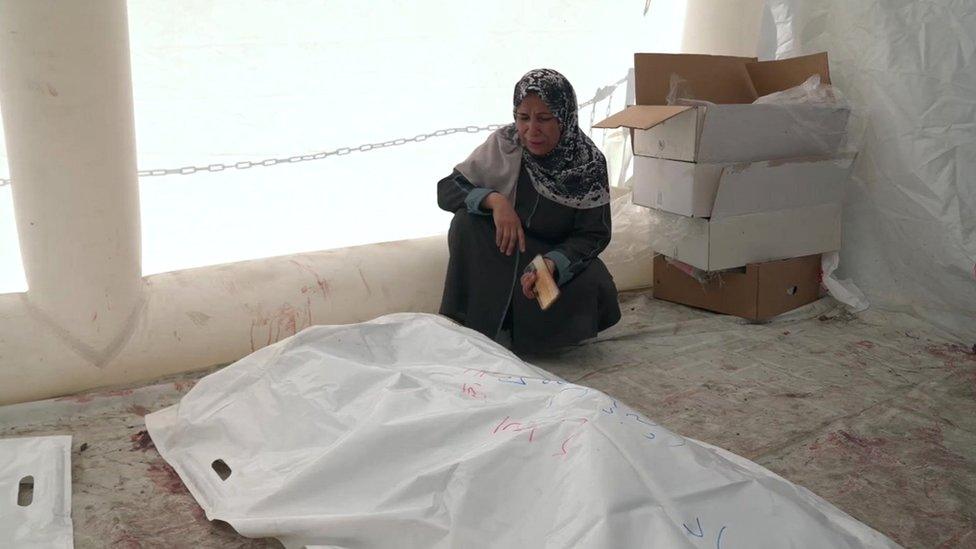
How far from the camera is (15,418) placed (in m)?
1.95

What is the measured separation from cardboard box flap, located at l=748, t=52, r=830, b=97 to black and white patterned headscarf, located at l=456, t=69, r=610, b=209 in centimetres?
86

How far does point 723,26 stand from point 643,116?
0.80 m

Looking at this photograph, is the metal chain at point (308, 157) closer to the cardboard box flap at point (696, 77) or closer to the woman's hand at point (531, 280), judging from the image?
the cardboard box flap at point (696, 77)

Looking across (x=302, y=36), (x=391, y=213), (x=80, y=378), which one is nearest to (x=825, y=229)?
(x=391, y=213)

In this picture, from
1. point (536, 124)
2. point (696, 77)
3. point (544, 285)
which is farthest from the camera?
point (696, 77)

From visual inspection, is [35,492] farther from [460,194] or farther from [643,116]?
[643,116]

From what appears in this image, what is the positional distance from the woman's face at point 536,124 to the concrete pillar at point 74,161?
3.45 ft

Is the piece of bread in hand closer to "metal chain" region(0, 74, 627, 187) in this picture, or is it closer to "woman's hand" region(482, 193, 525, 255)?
"woman's hand" region(482, 193, 525, 255)

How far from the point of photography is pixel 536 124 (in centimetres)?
232

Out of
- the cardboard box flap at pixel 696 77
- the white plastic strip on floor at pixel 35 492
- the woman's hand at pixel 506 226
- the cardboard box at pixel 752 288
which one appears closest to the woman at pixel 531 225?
the woman's hand at pixel 506 226

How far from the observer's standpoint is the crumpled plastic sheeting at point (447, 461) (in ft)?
3.51

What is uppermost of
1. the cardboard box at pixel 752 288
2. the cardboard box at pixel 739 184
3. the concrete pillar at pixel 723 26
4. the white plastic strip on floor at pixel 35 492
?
A: the concrete pillar at pixel 723 26

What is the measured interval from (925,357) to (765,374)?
53cm

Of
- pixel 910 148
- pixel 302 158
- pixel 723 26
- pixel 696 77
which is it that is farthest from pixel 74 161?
pixel 910 148
